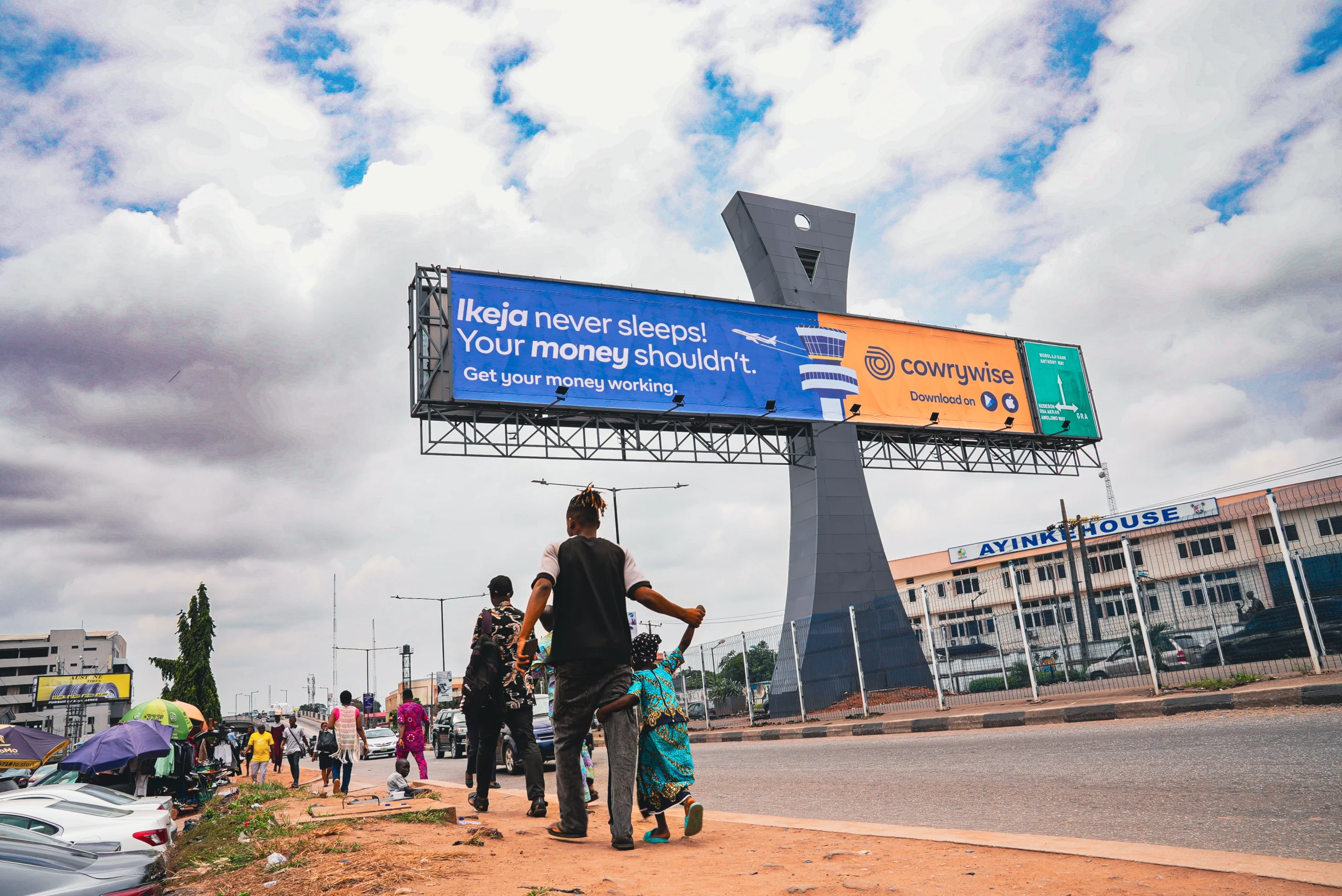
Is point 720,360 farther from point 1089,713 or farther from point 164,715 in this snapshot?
point 164,715

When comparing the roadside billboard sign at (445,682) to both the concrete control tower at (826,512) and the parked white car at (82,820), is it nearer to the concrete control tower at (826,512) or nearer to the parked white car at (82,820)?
the concrete control tower at (826,512)

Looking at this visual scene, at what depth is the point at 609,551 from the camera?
14.1ft

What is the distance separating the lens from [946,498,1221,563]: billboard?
36844 mm

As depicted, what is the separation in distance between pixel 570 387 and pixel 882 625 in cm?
886

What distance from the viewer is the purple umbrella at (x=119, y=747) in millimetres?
11258

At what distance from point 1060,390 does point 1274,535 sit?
652 inches

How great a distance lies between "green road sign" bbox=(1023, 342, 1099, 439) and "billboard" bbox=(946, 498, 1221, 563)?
14.5 ft

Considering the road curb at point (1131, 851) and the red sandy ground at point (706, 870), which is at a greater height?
the red sandy ground at point (706, 870)

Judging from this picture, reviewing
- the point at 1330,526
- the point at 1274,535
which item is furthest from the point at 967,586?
the point at 1330,526

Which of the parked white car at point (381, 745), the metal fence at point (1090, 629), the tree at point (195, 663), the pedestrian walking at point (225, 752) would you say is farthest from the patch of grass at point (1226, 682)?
the tree at point (195, 663)

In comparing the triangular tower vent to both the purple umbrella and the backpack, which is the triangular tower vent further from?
the backpack

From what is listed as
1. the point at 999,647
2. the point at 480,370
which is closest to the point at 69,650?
the point at 480,370

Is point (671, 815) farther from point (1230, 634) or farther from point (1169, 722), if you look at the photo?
point (1230, 634)

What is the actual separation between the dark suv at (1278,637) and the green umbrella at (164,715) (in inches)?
662
